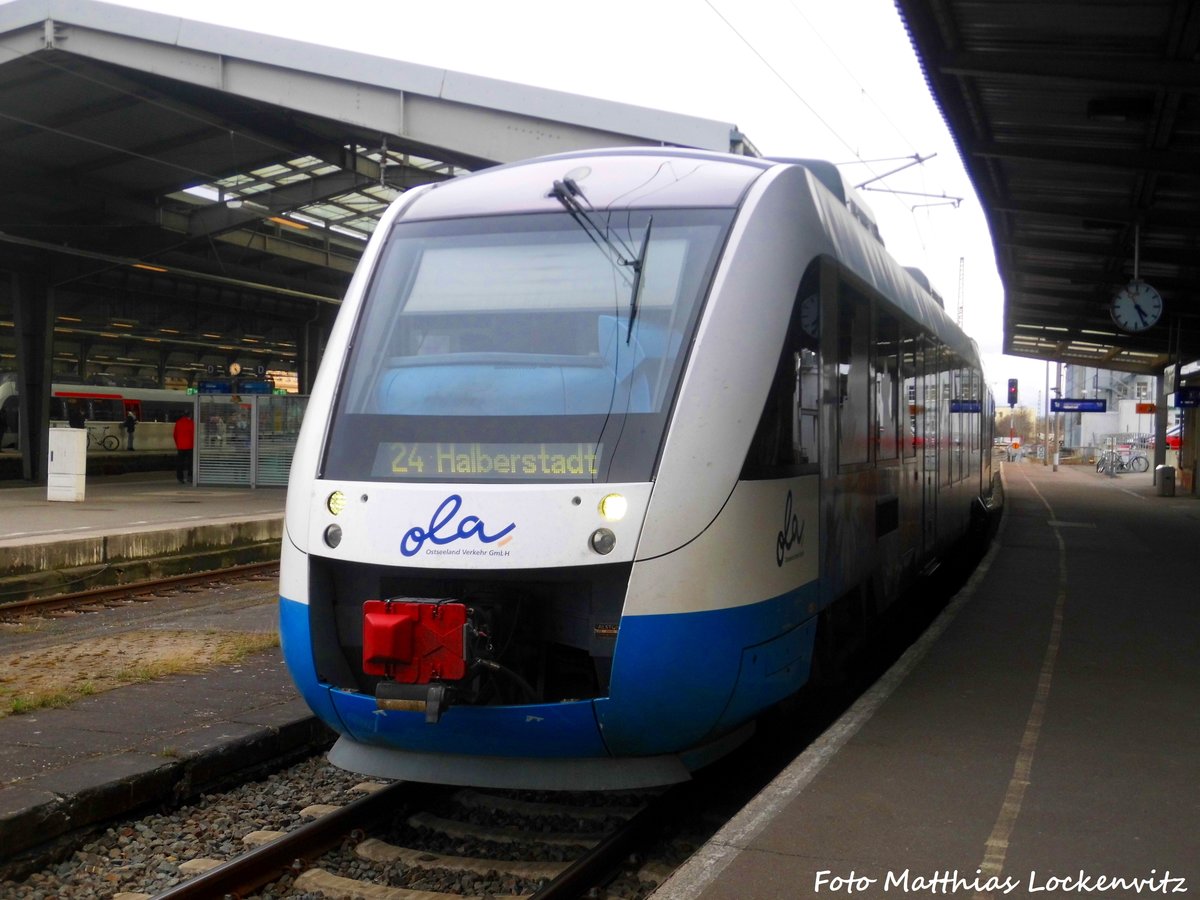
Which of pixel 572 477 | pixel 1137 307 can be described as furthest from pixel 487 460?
pixel 1137 307

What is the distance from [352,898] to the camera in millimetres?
4883

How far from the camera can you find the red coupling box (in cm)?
489

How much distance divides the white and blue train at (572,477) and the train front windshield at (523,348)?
11 millimetres

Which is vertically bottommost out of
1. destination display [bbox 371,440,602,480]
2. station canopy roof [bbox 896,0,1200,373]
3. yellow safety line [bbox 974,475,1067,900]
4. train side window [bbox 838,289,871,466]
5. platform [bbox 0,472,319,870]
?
platform [bbox 0,472,319,870]

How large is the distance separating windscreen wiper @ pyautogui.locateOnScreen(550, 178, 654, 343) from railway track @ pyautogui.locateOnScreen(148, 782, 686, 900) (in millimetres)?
2219

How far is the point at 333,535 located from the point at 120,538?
413 inches

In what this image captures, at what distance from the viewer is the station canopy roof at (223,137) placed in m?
17.9

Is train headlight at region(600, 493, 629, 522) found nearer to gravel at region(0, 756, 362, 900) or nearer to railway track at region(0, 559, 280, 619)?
gravel at region(0, 756, 362, 900)

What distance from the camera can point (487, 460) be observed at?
5332 mm

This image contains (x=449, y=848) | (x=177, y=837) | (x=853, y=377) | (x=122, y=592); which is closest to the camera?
(x=449, y=848)

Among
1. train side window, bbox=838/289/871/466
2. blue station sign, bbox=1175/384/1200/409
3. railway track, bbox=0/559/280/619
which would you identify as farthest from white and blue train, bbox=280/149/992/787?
blue station sign, bbox=1175/384/1200/409

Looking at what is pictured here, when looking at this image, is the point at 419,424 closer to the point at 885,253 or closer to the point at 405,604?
the point at 405,604

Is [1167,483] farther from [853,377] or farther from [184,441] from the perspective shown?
[853,377]

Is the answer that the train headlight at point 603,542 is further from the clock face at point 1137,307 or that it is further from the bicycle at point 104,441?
the bicycle at point 104,441
